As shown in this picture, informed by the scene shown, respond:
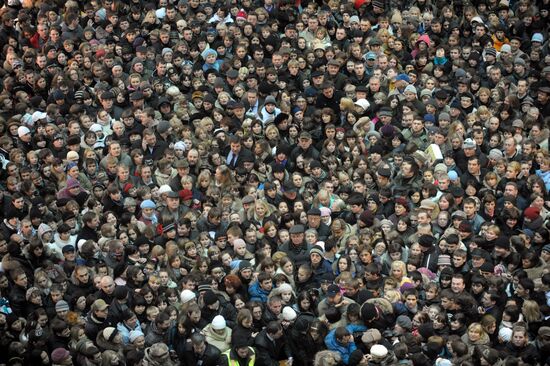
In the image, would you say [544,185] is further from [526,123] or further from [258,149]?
[258,149]

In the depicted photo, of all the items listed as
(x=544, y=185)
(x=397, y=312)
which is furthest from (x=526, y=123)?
(x=397, y=312)

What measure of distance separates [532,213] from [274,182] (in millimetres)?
3878

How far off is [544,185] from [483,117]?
1.99 meters

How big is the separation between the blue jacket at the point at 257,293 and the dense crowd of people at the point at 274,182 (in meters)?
0.02

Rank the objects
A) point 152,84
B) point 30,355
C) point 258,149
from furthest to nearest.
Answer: point 152,84 < point 258,149 < point 30,355

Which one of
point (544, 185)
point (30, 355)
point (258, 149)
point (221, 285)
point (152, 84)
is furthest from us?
point (152, 84)

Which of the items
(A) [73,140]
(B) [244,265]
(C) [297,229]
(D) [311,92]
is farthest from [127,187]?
(D) [311,92]

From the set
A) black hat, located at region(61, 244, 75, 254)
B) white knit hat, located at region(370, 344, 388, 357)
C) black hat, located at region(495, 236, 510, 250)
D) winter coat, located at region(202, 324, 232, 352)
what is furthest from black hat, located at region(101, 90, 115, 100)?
white knit hat, located at region(370, 344, 388, 357)

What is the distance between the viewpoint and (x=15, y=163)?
15.5 metres

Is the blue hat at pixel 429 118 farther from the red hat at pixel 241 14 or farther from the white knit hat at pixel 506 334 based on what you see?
the white knit hat at pixel 506 334

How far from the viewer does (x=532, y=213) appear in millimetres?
14000

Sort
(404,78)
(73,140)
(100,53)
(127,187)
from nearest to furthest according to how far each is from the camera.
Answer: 1. (127,187)
2. (73,140)
3. (404,78)
4. (100,53)

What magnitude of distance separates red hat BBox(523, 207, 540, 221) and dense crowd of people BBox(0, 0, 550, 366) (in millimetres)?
31

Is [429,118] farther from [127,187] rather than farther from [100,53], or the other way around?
[100,53]
